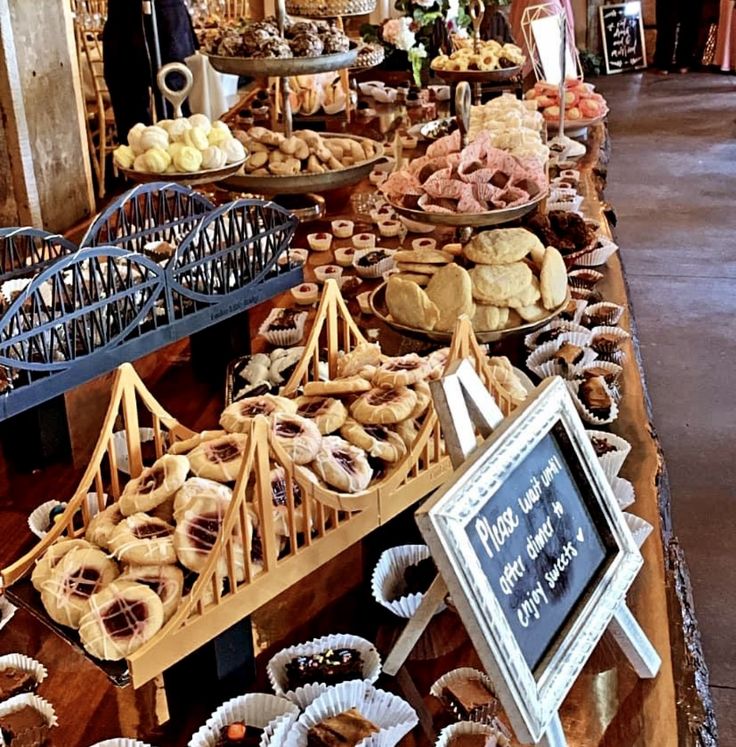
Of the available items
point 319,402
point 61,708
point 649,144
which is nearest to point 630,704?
point 319,402

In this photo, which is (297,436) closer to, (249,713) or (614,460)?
(249,713)

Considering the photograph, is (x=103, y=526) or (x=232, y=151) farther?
(x=232, y=151)

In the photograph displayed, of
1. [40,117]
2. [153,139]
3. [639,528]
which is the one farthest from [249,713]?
[40,117]

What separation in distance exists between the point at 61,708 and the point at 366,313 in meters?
1.36

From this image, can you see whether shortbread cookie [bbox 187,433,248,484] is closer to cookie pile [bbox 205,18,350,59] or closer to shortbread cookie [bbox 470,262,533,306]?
shortbread cookie [bbox 470,262,533,306]

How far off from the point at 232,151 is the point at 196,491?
174 cm

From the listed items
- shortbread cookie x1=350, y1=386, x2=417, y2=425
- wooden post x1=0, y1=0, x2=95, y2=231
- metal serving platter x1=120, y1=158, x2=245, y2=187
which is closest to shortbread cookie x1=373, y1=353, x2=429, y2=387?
shortbread cookie x1=350, y1=386, x2=417, y2=425

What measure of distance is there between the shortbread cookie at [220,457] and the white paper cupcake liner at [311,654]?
0.23m

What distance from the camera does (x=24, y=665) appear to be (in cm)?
124

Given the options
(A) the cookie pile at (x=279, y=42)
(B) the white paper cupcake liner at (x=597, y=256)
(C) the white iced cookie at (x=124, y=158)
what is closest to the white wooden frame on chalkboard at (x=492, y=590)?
(B) the white paper cupcake liner at (x=597, y=256)

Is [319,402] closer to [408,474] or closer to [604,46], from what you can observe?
[408,474]

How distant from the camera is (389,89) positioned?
532 cm

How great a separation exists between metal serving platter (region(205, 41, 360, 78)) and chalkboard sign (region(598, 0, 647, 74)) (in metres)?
9.02

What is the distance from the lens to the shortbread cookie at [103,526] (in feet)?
3.85
